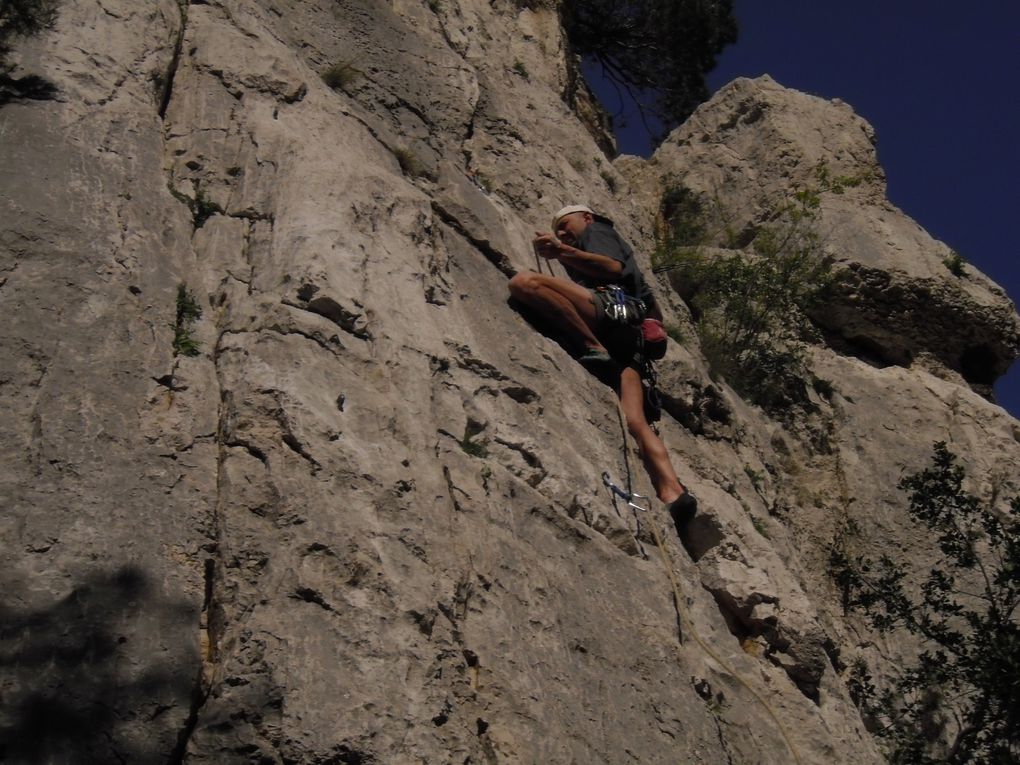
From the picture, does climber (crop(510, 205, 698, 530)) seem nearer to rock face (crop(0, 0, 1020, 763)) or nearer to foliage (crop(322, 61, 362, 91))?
rock face (crop(0, 0, 1020, 763))

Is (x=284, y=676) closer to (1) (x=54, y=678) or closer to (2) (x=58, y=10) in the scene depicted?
(1) (x=54, y=678)

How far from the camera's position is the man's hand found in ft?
30.2

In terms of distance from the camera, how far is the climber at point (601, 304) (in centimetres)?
837

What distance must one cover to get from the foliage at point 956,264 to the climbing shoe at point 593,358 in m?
6.37

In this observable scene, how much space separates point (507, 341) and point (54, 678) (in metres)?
4.11

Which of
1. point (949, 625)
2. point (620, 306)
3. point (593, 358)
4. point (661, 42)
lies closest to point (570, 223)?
point (620, 306)

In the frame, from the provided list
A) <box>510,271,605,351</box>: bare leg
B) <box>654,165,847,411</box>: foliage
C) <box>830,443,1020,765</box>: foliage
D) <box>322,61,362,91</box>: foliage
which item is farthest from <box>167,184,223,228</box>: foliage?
<box>830,443,1020,765</box>: foliage

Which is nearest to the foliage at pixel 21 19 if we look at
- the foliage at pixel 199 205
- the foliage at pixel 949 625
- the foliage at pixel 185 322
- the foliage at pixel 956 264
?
the foliage at pixel 199 205

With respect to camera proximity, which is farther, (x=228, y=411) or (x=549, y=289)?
(x=549, y=289)

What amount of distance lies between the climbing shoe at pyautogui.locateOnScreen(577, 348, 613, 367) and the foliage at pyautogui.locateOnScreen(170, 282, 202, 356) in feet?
9.94

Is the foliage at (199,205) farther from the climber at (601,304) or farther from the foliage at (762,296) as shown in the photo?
the foliage at (762,296)

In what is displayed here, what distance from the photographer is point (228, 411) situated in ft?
18.9

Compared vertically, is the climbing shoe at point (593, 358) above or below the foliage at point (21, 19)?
above

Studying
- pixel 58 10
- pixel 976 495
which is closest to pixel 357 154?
pixel 58 10
